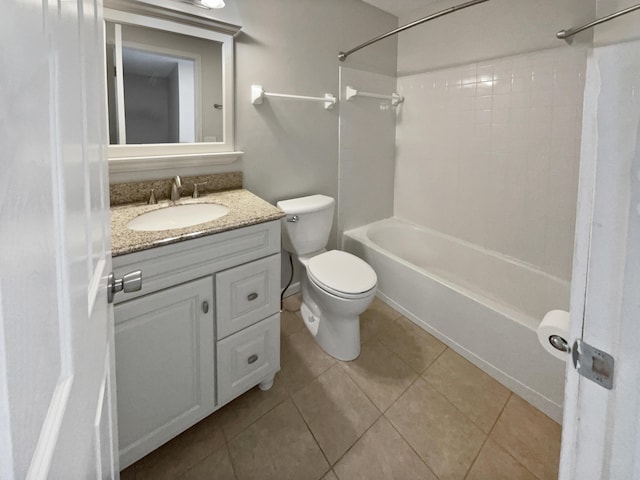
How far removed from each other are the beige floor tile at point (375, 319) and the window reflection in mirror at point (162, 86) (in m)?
1.44

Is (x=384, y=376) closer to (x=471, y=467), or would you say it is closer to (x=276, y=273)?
(x=471, y=467)

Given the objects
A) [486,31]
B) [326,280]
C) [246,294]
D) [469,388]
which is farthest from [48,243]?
[486,31]

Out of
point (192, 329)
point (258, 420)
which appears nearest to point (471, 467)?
point (258, 420)

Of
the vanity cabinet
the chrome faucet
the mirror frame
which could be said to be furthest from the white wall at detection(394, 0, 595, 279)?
the chrome faucet

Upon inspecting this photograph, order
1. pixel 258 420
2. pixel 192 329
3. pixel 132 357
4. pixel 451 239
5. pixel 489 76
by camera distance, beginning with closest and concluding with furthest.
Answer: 1. pixel 132 357
2. pixel 192 329
3. pixel 258 420
4. pixel 489 76
5. pixel 451 239

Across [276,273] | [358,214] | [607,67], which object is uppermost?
[607,67]

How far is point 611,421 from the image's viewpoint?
0.46 m

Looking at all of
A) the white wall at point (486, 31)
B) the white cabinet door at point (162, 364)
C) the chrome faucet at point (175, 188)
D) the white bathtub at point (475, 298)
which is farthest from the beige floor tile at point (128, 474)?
the white wall at point (486, 31)

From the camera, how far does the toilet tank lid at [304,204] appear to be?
1959 millimetres

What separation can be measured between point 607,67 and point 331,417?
1.52 metres

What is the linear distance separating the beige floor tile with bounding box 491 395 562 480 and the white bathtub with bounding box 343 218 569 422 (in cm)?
7

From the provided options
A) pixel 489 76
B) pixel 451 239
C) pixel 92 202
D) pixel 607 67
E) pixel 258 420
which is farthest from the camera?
pixel 451 239

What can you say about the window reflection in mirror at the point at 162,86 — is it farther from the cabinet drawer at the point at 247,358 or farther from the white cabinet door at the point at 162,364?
the cabinet drawer at the point at 247,358

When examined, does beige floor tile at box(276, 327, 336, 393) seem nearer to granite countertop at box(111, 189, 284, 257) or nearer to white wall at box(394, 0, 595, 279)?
granite countertop at box(111, 189, 284, 257)
